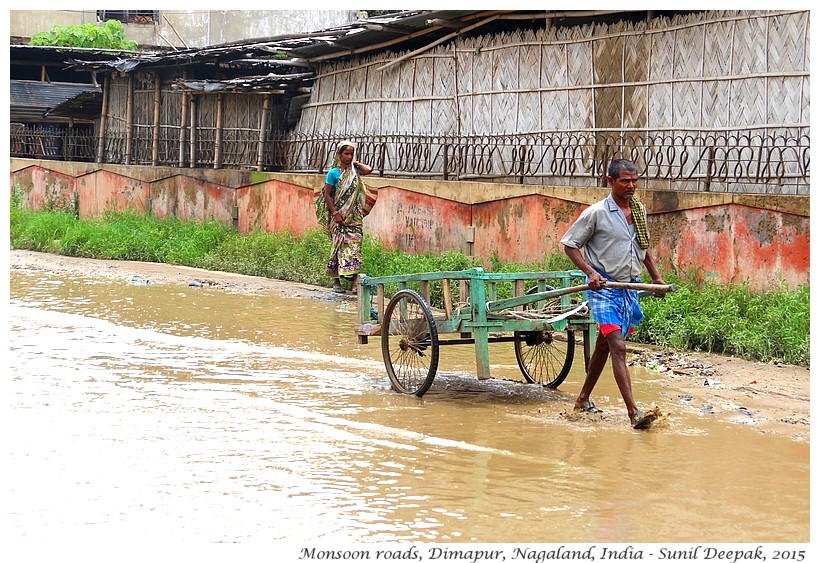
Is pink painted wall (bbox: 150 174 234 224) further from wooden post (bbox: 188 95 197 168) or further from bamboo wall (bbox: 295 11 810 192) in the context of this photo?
bamboo wall (bbox: 295 11 810 192)

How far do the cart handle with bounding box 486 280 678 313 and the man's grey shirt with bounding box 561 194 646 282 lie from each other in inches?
7.2

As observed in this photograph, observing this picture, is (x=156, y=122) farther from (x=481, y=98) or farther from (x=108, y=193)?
(x=481, y=98)

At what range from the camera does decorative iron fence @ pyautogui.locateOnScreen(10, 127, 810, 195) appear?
37.0ft

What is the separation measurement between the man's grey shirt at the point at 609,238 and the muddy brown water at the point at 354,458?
986 millimetres

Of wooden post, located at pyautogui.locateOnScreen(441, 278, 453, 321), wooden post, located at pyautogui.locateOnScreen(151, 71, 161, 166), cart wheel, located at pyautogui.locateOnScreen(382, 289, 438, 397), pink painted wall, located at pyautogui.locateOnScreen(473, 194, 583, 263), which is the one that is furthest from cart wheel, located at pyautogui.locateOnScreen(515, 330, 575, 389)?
wooden post, located at pyautogui.locateOnScreen(151, 71, 161, 166)

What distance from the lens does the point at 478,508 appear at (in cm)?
533

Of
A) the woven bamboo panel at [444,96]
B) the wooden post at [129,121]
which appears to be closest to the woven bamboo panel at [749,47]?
the woven bamboo panel at [444,96]

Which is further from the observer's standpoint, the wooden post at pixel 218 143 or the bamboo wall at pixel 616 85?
the wooden post at pixel 218 143

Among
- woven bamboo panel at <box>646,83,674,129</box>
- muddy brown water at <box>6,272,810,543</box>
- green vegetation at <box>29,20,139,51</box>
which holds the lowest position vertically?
muddy brown water at <box>6,272,810,543</box>

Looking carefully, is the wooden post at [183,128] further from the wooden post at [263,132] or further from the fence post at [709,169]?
the fence post at [709,169]

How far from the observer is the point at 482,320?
24.8ft

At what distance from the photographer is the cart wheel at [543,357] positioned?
315 inches

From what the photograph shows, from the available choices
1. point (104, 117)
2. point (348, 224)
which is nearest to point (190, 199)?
point (104, 117)

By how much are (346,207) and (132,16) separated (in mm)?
21973
